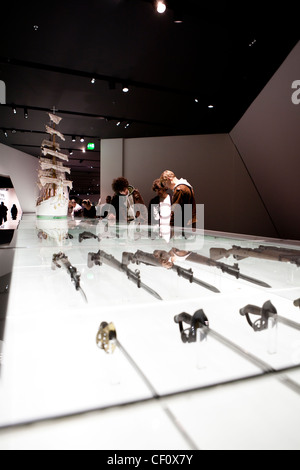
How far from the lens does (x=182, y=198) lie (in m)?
2.96

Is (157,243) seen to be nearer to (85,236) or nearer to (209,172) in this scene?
(85,236)

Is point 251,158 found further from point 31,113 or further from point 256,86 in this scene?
point 31,113

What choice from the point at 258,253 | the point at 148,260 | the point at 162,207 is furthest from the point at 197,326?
the point at 162,207

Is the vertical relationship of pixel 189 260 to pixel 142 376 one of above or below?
above

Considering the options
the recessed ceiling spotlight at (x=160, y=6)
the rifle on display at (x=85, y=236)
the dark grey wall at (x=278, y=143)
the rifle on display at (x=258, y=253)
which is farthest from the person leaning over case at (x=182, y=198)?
the dark grey wall at (x=278, y=143)

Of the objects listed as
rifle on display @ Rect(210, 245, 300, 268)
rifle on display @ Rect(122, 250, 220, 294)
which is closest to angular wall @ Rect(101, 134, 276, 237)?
rifle on display @ Rect(210, 245, 300, 268)

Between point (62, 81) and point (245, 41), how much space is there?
3305 mm

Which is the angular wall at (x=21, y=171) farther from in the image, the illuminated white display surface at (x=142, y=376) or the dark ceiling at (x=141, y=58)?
the illuminated white display surface at (x=142, y=376)

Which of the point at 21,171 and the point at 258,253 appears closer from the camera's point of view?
the point at 258,253

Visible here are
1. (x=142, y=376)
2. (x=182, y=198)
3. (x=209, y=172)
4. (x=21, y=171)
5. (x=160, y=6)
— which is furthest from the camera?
(x=21, y=171)

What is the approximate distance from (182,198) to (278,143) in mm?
3714

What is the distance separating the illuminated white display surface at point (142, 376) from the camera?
56 centimetres

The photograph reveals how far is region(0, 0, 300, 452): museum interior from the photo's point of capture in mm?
625
